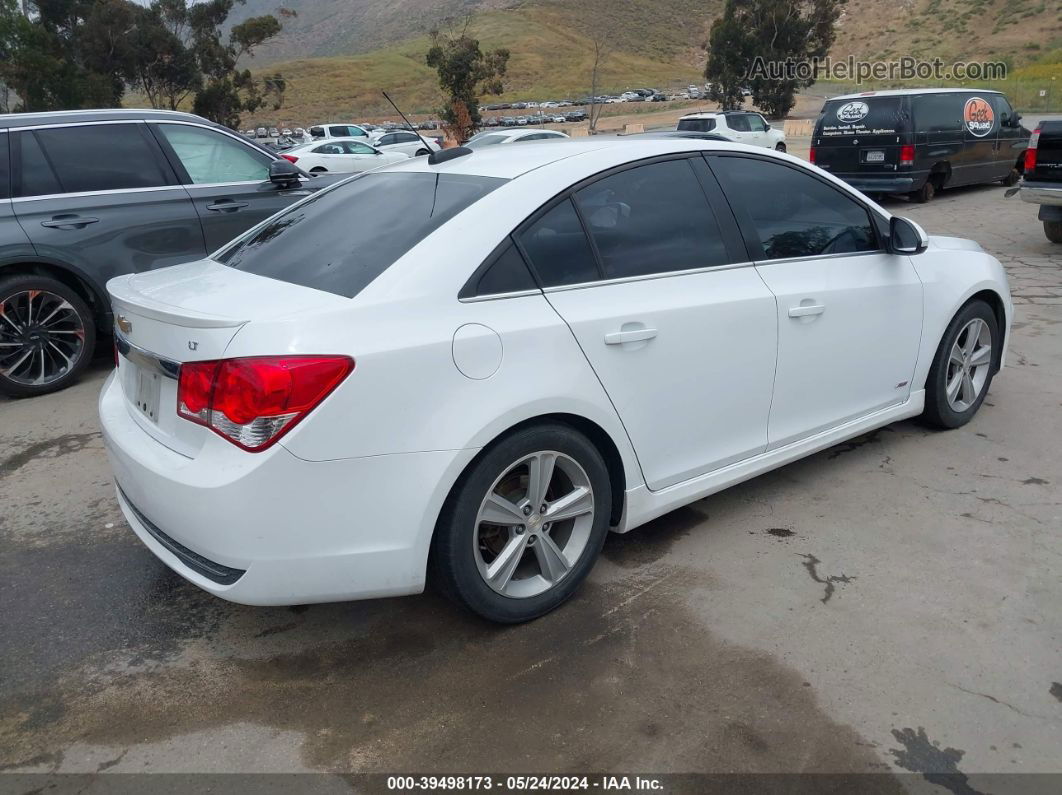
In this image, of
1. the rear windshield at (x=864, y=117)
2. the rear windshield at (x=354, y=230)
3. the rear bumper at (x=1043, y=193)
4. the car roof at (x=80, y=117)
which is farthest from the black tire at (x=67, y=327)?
the rear windshield at (x=864, y=117)

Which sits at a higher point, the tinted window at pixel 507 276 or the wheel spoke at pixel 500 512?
the tinted window at pixel 507 276

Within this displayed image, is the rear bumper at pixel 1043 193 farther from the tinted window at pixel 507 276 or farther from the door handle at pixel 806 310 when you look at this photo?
the tinted window at pixel 507 276

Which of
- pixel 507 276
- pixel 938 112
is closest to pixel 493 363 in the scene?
pixel 507 276

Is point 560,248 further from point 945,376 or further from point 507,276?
point 945,376

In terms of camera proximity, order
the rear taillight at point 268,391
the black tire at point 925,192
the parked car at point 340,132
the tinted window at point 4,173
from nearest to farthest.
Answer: the rear taillight at point 268,391 → the tinted window at point 4,173 → the black tire at point 925,192 → the parked car at point 340,132

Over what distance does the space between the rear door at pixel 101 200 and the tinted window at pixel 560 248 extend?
4.14 m

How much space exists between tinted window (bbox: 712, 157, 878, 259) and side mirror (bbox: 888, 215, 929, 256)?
0.08 m

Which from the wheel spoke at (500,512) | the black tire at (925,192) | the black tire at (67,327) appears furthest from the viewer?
the black tire at (925,192)

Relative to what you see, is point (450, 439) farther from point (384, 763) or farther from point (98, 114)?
point (98, 114)

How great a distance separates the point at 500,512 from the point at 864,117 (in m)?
13.1

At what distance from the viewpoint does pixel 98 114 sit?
6164 mm

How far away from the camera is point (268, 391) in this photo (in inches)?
96.0

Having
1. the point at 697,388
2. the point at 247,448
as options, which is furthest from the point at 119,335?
the point at 697,388

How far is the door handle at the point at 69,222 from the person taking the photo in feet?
19.0
